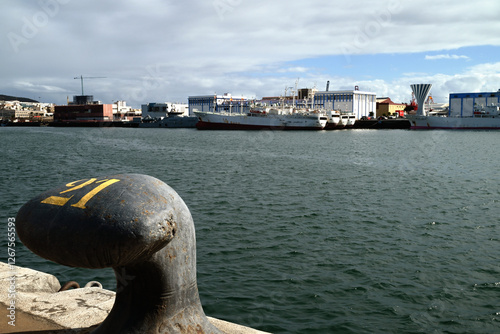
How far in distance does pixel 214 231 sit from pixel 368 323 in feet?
17.5

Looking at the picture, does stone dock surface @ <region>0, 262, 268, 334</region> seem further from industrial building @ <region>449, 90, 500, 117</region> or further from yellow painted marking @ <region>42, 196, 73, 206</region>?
industrial building @ <region>449, 90, 500, 117</region>

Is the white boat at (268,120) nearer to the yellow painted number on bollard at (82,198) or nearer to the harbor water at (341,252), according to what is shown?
the harbor water at (341,252)

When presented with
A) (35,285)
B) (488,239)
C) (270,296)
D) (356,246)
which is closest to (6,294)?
(35,285)

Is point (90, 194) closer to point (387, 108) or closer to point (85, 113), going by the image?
point (387, 108)

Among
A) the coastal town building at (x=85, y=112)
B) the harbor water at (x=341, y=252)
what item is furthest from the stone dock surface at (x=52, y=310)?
the coastal town building at (x=85, y=112)

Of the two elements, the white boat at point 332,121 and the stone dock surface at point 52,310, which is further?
the white boat at point 332,121

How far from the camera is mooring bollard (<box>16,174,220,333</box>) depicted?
2104 millimetres

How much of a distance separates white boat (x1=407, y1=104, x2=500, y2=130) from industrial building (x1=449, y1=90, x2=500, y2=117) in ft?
25.8

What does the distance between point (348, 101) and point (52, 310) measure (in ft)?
349

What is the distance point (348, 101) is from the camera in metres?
105

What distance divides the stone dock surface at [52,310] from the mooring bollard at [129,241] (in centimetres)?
60

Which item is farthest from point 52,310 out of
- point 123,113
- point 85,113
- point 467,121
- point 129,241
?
point 123,113

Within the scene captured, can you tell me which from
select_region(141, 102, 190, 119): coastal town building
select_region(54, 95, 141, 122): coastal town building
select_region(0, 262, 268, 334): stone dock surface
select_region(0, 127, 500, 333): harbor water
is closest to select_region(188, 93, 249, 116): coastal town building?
select_region(141, 102, 190, 119): coastal town building

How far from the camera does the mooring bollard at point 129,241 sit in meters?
2.10
